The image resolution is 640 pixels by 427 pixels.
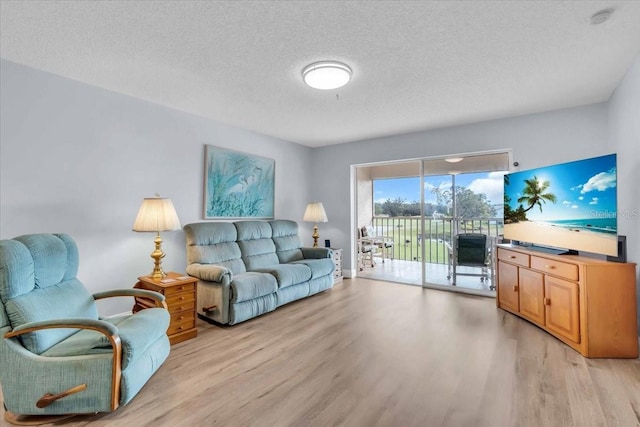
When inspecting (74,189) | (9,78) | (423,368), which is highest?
(9,78)

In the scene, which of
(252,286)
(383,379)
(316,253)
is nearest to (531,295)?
(383,379)

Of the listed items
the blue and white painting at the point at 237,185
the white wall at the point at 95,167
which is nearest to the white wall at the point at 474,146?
the blue and white painting at the point at 237,185

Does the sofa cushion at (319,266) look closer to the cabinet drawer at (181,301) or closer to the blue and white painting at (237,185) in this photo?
the blue and white painting at (237,185)

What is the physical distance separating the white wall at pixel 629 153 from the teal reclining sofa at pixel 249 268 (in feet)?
10.9

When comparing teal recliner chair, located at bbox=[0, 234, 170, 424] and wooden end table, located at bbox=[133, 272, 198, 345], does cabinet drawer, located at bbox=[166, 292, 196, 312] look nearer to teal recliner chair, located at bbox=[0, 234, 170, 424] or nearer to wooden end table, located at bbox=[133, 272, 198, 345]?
wooden end table, located at bbox=[133, 272, 198, 345]

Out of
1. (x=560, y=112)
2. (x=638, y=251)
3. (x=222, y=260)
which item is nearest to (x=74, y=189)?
(x=222, y=260)

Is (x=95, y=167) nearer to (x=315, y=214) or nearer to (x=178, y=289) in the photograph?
(x=178, y=289)

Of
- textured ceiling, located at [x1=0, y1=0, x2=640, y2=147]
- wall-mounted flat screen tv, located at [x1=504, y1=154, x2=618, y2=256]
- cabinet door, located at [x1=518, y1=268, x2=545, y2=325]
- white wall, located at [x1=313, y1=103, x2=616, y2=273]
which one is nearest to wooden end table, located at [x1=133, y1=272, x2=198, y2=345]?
textured ceiling, located at [x1=0, y1=0, x2=640, y2=147]

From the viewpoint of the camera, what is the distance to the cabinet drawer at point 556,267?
260cm

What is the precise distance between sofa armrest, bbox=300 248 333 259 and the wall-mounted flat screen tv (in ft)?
8.14

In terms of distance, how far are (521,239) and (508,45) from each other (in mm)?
2211

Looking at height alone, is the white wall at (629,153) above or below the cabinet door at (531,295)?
above

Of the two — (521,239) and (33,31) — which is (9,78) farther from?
(521,239)

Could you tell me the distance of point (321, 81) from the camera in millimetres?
2684
